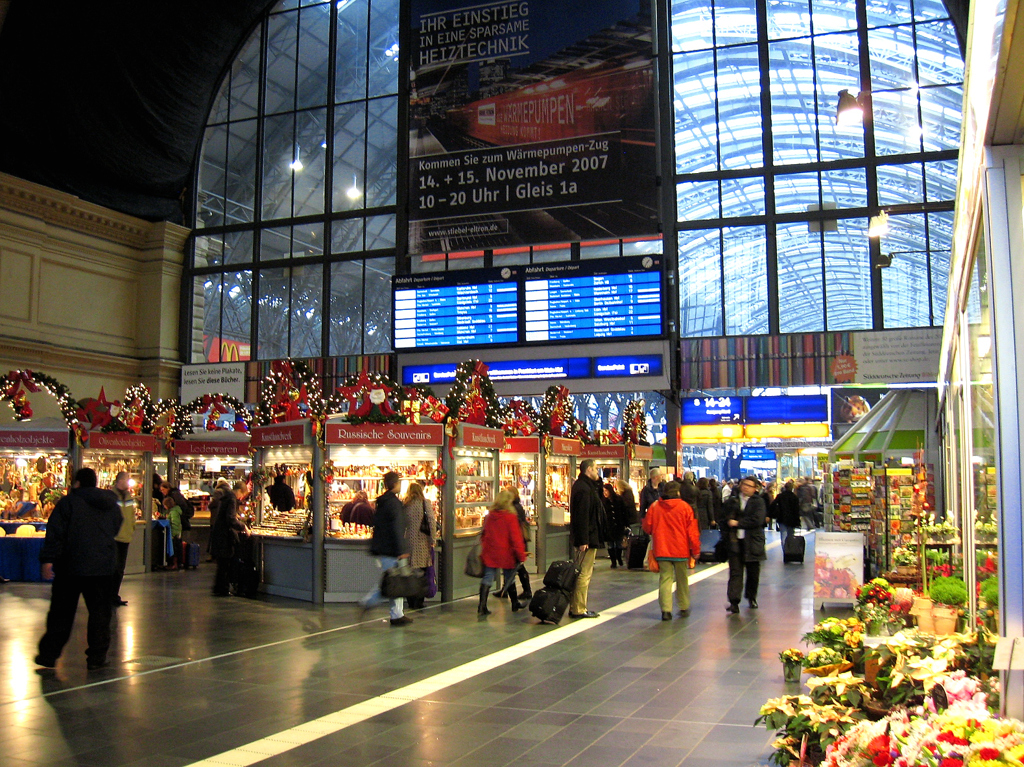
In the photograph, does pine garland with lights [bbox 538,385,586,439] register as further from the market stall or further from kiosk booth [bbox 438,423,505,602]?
the market stall

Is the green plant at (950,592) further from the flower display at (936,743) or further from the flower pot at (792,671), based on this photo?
the flower display at (936,743)

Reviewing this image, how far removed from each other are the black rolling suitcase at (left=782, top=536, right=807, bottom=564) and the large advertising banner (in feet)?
21.6

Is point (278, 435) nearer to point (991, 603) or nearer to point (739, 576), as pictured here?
point (739, 576)

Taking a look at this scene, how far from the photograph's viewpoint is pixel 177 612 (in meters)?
10.7

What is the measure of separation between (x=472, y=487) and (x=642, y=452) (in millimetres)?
8679

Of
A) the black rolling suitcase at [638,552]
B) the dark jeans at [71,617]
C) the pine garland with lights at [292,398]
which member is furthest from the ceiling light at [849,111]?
the dark jeans at [71,617]

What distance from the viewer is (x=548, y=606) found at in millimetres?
9562

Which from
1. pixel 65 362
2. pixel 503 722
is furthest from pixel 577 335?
pixel 503 722

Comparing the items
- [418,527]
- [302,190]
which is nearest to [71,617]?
[418,527]

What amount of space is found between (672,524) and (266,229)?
1766 cm

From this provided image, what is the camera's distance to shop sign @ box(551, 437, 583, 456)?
17.1 meters

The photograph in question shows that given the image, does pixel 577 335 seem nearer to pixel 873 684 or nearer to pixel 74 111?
pixel 74 111

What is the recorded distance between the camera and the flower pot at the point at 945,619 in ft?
17.6

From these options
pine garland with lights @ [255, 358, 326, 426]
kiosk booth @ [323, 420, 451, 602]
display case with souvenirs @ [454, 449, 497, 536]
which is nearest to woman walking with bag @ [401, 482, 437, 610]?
kiosk booth @ [323, 420, 451, 602]
